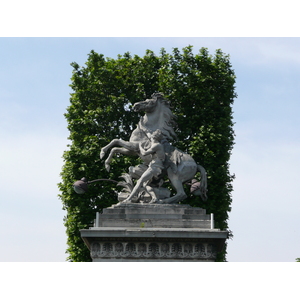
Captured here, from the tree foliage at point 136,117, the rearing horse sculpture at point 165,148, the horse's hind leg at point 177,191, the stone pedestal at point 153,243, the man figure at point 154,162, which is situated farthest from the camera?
the tree foliage at point 136,117

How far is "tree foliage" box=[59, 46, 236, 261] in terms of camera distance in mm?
26141

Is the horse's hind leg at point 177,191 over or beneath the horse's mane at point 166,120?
beneath

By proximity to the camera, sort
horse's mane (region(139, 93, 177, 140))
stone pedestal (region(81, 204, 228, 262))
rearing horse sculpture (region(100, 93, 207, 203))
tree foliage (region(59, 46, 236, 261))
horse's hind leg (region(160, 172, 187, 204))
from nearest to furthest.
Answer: stone pedestal (region(81, 204, 228, 262)) → horse's hind leg (region(160, 172, 187, 204)) → rearing horse sculpture (region(100, 93, 207, 203)) → horse's mane (region(139, 93, 177, 140)) → tree foliage (region(59, 46, 236, 261))

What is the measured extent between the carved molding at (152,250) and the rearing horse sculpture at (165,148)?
5.26 ft

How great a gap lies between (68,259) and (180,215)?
1090 centimetres

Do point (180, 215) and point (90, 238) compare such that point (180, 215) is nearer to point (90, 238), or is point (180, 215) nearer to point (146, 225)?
point (146, 225)

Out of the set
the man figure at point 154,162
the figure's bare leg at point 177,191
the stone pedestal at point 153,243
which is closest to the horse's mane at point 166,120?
the man figure at point 154,162

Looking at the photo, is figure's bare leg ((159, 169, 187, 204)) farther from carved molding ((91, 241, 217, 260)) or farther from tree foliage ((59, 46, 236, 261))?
tree foliage ((59, 46, 236, 261))

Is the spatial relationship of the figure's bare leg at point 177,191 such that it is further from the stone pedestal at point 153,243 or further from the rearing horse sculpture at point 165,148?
the stone pedestal at point 153,243

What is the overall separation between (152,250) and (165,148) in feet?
11.2

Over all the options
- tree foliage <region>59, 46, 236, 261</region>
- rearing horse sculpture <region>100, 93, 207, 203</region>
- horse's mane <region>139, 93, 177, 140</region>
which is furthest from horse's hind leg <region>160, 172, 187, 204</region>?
tree foliage <region>59, 46, 236, 261</region>

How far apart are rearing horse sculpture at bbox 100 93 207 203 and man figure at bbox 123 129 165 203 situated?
0.63 feet

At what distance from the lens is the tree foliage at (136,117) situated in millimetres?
26141

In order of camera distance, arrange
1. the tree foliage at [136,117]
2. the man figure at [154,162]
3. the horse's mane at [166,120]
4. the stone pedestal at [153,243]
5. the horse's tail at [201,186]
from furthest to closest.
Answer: the tree foliage at [136,117] < the horse's mane at [166,120] < the horse's tail at [201,186] < the man figure at [154,162] < the stone pedestal at [153,243]
